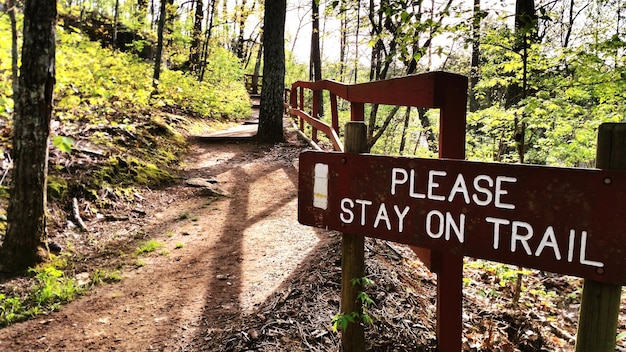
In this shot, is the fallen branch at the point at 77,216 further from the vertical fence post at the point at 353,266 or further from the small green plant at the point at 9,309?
the vertical fence post at the point at 353,266

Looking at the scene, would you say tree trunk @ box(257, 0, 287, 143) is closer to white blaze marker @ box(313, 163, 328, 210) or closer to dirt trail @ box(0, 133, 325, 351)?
dirt trail @ box(0, 133, 325, 351)

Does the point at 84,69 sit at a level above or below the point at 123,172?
above

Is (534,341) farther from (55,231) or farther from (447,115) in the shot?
(55,231)

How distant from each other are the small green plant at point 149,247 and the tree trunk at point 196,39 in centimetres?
1336

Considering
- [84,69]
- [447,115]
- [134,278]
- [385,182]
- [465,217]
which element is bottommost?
[134,278]

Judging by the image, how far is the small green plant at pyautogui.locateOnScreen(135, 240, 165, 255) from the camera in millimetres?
4898

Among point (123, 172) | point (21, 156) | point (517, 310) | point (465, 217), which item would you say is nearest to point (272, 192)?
point (123, 172)

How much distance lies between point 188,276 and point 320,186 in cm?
284

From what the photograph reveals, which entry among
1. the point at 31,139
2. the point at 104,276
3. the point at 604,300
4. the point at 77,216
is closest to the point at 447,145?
the point at 604,300

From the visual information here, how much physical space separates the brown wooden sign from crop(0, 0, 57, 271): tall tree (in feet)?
11.2

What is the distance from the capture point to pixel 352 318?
83.6 inches

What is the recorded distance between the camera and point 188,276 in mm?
4258

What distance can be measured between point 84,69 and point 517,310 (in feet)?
24.1

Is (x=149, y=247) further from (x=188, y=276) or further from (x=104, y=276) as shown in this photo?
(x=188, y=276)
